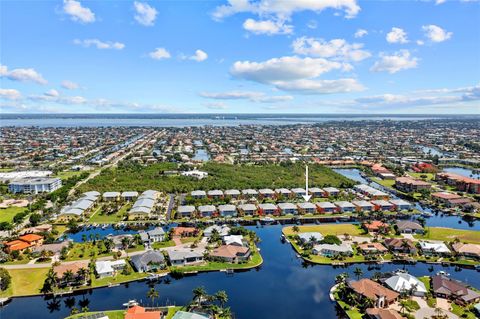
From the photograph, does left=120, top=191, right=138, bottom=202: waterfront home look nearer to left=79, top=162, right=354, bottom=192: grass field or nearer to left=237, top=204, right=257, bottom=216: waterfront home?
left=79, top=162, right=354, bottom=192: grass field

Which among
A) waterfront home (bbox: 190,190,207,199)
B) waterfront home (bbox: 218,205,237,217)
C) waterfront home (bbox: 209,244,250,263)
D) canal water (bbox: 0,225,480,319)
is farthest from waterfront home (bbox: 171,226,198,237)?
waterfront home (bbox: 190,190,207,199)

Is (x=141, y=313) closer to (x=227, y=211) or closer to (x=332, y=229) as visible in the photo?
(x=227, y=211)

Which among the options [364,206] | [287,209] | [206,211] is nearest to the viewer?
[206,211]

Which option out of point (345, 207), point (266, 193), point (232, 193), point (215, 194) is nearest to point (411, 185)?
point (345, 207)

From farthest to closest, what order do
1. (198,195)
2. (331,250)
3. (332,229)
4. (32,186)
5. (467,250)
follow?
1. (32,186)
2. (198,195)
3. (332,229)
4. (467,250)
5. (331,250)

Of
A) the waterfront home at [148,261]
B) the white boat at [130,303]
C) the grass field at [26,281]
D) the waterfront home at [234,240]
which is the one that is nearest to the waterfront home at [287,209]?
the waterfront home at [234,240]

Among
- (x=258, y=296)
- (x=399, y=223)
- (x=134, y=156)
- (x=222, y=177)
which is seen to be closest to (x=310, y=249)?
(x=258, y=296)
